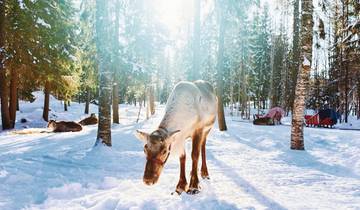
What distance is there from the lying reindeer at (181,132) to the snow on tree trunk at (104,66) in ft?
16.8

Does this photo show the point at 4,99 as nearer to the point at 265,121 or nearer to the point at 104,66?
the point at 104,66

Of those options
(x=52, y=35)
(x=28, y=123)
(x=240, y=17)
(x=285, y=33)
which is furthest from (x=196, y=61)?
(x=285, y=33)

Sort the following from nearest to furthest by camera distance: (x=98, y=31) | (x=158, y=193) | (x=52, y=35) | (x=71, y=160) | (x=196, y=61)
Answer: (x=158, y=193) < (x=71, y=160) < (x=98, y=31) < (x=196, y=61) < (x=52, y=35)

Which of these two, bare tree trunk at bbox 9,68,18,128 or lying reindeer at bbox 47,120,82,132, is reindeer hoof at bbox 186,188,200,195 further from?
bare tree trunk at bbox 9,68,18,128

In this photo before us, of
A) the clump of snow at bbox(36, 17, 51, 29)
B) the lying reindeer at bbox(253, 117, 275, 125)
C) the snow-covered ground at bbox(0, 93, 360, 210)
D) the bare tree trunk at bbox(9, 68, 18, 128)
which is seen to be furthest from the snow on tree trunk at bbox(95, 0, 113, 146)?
the lying reindeer at bbox(253, 117, 275, 125)

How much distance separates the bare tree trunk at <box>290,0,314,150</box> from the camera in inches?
502

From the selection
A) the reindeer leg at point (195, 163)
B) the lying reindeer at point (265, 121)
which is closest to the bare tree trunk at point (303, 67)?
the reindeer leg at point (195, 163)

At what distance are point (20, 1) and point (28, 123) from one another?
1186 centimetres

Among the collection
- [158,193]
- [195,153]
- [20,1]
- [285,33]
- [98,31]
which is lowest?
[158,193]

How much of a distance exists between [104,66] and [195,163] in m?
6.40

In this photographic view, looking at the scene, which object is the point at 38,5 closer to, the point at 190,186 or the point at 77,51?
the point at 77,51

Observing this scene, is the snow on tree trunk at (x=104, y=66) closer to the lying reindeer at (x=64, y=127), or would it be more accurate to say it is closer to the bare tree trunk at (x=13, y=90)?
the lying reindeer at (x=64, y=127)

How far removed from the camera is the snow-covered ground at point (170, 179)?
598 cm

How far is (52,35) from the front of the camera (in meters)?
24.9
